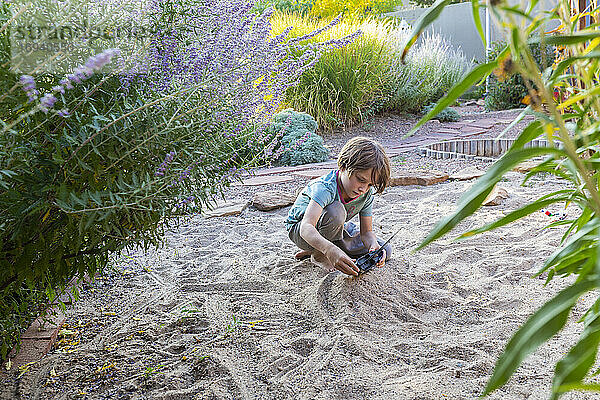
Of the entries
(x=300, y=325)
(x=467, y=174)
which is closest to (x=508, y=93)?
(x=467, y=174)

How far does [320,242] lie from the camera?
252 centimetres

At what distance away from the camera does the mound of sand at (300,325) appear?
5.74 feet

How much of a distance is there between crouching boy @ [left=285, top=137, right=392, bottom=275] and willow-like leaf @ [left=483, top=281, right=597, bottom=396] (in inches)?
75.9

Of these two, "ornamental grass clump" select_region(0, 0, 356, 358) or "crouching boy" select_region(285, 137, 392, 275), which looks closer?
"ornamental grass clump" select_region(0, 0, 356, 358)

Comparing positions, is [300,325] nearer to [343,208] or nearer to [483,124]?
[343,208]

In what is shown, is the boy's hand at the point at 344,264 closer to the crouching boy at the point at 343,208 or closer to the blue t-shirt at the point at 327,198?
the crouching boy at the point at 343,208

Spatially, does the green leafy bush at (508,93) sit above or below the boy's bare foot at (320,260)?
below

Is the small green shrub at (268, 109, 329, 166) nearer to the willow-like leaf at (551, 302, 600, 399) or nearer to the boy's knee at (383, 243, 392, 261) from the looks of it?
the boy's knee at (383, 243, 392, 261)

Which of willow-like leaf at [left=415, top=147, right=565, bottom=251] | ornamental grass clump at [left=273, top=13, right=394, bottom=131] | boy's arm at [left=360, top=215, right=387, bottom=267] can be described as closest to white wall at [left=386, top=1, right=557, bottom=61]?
ornamental grass clump at [left=273, top=13, right=394, bottom=131]

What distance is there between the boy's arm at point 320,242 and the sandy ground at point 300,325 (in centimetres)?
12

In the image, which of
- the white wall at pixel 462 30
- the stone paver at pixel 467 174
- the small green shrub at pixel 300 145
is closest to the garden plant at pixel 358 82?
the small green shrub at pixel 300 145

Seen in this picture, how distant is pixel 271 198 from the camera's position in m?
4.25

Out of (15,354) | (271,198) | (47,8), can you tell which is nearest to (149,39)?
(47,8)

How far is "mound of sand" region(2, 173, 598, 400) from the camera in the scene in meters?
1.75
